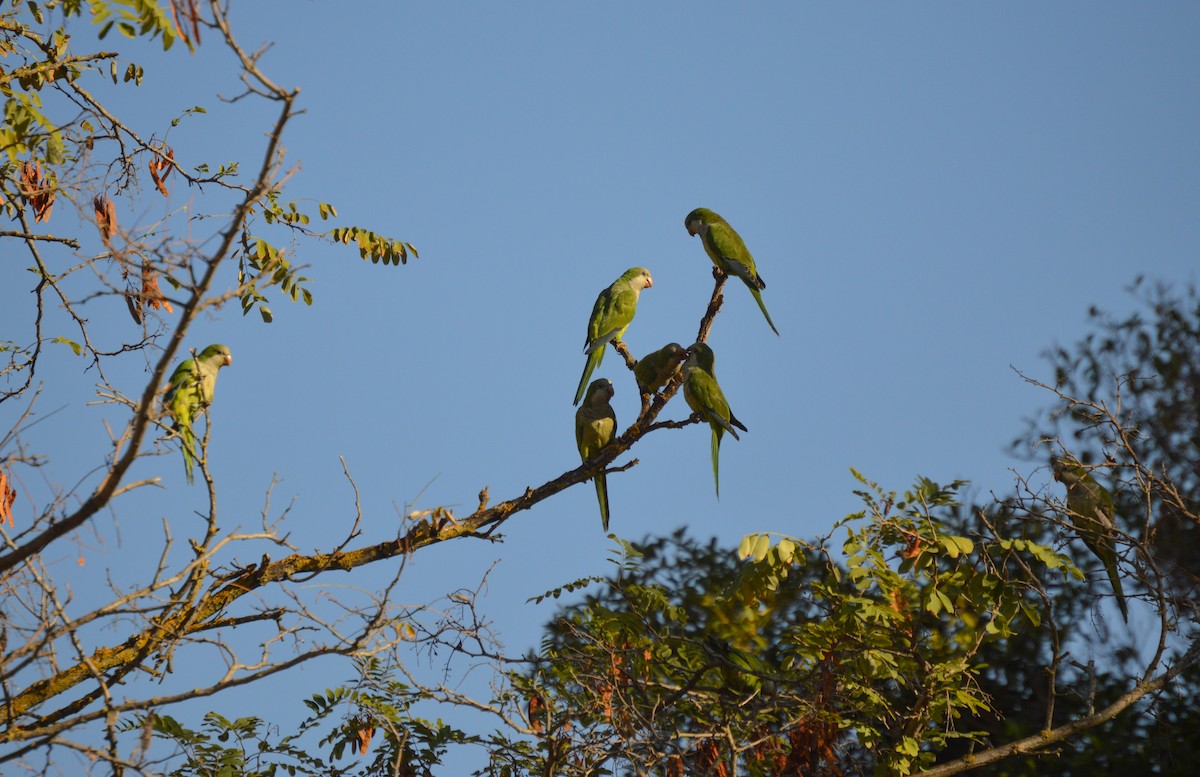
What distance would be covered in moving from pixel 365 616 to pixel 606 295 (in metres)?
3.22

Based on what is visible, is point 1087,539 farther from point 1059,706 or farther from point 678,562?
point 678,562

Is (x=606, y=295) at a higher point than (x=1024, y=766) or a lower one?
higher

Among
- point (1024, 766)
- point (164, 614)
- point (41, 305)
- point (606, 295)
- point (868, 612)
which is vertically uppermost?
point (606, 295)

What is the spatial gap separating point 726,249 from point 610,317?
85 centimetres

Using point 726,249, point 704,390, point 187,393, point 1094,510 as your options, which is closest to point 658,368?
point 704,390

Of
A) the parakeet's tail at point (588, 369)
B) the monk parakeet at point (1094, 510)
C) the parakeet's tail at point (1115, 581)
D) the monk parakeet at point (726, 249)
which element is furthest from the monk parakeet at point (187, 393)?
the parakeet's tail at point (1115, 581)

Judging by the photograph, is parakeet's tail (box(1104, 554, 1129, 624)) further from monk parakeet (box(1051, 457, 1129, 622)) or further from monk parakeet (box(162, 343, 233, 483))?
monk parakeet (box(162, 343, 233, 483))

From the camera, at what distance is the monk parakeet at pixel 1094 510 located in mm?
5613

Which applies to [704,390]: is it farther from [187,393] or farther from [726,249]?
[187,393]

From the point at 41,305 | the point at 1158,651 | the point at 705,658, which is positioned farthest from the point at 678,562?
the point at 41,305

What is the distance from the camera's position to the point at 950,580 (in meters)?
4.87

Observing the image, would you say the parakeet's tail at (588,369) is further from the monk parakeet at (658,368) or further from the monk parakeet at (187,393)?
the monk parakeet at (187,393)

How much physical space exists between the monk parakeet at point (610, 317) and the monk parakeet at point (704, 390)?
0.68 m

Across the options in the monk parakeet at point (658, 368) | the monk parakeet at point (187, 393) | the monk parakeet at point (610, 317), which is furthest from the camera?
the monk parakeet at point (610, 317)
